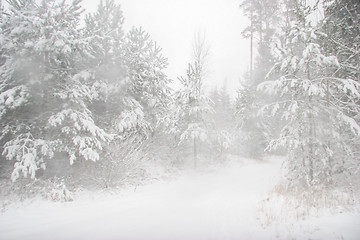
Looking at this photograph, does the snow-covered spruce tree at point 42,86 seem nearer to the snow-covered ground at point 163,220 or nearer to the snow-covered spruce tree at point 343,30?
the snow-covered ground at point 163,220

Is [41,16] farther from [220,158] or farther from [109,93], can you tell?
[220,158]

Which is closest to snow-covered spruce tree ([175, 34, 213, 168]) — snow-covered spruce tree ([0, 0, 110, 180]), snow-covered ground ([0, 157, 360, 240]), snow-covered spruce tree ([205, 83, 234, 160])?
snow-covered spruce tree ([205, 83, 234, 160])

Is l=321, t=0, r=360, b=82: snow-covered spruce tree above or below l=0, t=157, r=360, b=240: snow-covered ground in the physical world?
above

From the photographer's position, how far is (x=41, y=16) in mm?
7160

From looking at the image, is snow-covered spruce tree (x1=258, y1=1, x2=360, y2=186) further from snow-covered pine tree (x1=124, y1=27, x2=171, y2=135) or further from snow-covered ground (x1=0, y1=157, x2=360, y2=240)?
snow-covered pine tree (x1=124, y1=27, x2=171, y2=135)

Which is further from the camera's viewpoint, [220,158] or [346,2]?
[220,158]

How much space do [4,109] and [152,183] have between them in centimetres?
714

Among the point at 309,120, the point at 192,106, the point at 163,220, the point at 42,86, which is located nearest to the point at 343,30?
the point at 309,120

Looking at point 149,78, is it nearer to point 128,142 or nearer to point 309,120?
point 128,142

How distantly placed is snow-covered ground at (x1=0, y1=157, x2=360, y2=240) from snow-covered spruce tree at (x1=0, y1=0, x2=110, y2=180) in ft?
6.27

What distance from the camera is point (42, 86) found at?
743cm

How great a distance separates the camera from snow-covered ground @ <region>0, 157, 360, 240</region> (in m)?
4.28

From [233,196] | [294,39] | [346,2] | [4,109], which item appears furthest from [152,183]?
[346,2]

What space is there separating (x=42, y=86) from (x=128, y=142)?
437 centimetres
